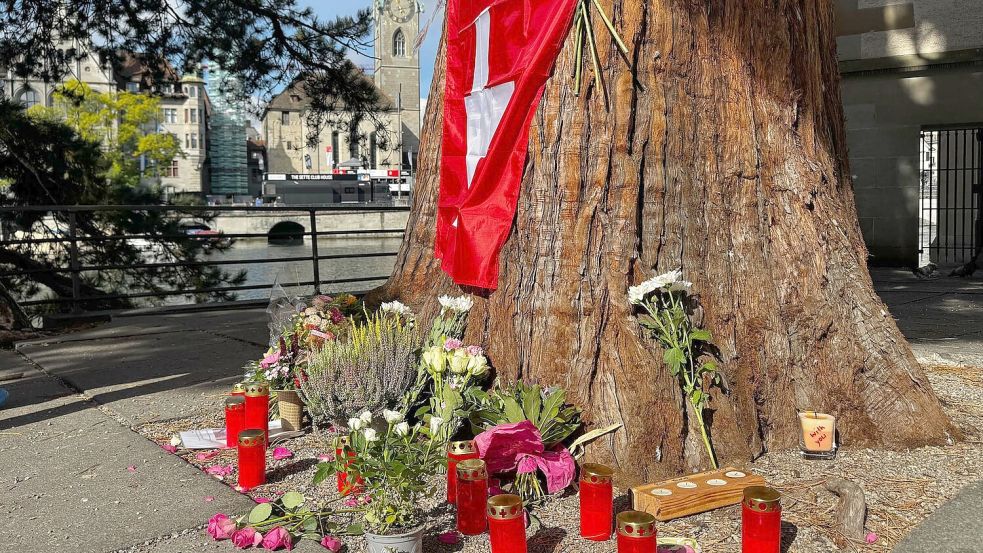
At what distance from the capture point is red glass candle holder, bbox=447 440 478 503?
2.59 m

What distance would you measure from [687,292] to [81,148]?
9957 millimetres

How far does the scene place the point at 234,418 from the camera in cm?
348

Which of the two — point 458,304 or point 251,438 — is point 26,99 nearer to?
point 458,304

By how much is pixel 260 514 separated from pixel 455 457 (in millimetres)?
623

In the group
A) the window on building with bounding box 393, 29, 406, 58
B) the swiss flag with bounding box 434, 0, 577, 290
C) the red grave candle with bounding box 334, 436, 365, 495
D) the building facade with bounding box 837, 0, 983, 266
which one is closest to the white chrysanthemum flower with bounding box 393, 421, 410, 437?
the red grave candle with bounding box 334, 436, 365, 495

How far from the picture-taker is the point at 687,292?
2904 mm

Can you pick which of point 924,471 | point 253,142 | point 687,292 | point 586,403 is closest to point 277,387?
point 586,403

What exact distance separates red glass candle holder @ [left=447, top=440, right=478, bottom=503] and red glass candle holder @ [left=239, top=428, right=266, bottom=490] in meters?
0.75

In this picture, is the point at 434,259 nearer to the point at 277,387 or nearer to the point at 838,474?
the point at 277,387

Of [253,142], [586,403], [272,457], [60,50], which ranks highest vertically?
[253,142]

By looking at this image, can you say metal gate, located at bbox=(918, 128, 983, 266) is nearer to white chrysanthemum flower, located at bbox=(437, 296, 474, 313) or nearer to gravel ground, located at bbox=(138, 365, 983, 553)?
gravel ground, located at bbox=(138, 365, 983, 553)

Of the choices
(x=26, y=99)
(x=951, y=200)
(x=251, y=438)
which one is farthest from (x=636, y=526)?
(x=951, y=200)

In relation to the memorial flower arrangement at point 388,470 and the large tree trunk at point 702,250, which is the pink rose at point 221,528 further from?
the large tree trunk at point 702,250

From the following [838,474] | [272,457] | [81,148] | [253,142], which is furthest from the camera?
[253,142]
